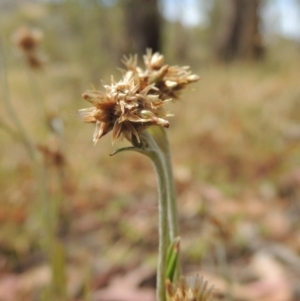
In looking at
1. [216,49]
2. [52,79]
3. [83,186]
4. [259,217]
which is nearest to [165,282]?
[259,217]

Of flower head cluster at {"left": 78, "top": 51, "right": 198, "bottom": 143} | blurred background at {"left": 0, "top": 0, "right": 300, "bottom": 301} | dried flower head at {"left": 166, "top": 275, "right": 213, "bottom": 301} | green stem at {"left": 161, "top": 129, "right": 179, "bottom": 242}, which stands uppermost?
flower head cluster at {"left": 78, "top": 51, "right": 198, "bottom": 143}

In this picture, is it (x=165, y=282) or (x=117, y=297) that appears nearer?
(x=165, y=282)

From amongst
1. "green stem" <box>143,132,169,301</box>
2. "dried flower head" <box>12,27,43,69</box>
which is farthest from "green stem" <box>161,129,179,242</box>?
"dried flower head" <box>12,27,43,69</box>

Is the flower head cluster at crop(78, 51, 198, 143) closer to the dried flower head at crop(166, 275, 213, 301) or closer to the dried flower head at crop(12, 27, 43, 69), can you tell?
the dried flower head at crop(166, 275, 213, 301)

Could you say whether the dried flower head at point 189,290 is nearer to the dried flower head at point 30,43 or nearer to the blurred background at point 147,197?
the blurred background at point 147,197

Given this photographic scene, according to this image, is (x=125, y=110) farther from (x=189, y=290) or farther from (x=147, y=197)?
(x=147, y=197)

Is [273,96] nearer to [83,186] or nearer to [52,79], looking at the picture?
[83,186]

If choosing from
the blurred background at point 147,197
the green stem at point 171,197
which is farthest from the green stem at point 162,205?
the blurred background at point 147,197

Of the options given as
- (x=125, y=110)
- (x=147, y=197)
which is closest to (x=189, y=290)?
(x=125, y=110)

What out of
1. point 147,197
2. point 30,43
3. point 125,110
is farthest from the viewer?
point 147,197
